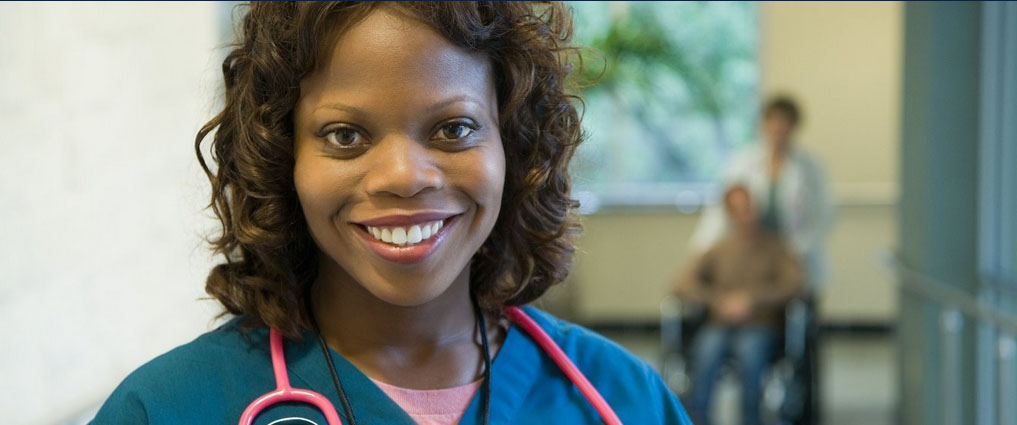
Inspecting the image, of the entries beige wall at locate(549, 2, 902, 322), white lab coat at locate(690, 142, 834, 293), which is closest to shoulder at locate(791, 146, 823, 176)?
white lab coat at locate(690, 142, 834, 293)

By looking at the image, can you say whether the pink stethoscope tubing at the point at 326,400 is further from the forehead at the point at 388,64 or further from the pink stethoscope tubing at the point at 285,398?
the forehead at the point at 388,64

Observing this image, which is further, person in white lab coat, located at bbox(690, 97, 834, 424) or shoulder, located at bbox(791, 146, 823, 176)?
shoulder, located at bbox(791, 146, 823, 176)

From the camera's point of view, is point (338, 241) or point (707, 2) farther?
point (707, 2)

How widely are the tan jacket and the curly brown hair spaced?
2.34 m

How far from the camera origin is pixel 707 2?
5.10ft

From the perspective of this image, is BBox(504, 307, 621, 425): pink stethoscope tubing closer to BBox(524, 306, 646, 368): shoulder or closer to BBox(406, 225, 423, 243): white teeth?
BBox(524, 306, 646, 368): shoulder

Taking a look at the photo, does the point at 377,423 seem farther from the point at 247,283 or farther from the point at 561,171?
the point at 561,171

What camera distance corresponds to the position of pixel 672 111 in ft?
17.1

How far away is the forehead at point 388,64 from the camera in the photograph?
838 mm

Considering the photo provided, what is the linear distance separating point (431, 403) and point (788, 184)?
2.84 meters

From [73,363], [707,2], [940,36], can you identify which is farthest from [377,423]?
[940,36]

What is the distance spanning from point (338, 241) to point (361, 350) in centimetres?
12

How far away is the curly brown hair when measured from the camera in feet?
2.85

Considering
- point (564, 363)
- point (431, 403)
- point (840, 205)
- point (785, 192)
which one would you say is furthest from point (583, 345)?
point (840, 205)
